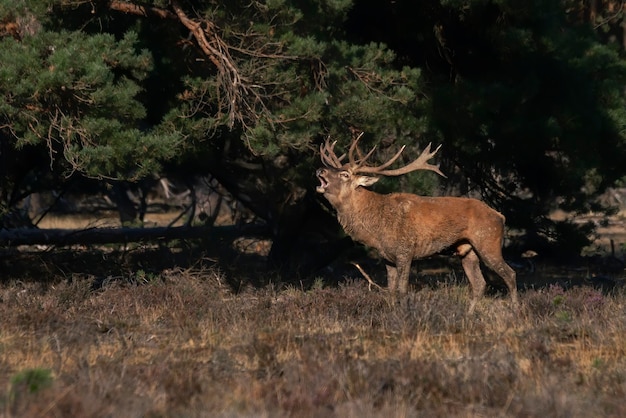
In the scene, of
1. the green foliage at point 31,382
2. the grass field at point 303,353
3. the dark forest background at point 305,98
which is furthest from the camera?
the dark forest background at point 305,98

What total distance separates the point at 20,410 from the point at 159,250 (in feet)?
39.0

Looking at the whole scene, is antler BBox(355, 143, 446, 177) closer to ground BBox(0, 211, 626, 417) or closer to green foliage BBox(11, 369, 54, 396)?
ground BBox(0, 211, 626, 417)

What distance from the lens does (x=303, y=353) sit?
8.52 m

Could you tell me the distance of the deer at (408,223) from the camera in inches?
520

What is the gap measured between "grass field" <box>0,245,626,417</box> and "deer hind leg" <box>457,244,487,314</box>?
0.75 feet

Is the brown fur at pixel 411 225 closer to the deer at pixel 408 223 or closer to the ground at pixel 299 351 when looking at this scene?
the deer at pixel 408 223

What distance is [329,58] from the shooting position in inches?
541

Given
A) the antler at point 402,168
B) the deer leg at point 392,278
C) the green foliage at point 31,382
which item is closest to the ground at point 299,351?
the green foliage at point 31,382

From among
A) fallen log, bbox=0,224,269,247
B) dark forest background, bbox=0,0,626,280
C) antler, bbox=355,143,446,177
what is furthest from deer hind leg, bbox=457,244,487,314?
fallen log, bbox=0,224,269,247

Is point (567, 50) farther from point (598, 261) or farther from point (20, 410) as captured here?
point (20, 410)

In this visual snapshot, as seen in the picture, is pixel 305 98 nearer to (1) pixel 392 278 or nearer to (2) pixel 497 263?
(1) pixel 392 278

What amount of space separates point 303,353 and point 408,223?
503 centimetres

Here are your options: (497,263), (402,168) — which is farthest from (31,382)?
(402,168)

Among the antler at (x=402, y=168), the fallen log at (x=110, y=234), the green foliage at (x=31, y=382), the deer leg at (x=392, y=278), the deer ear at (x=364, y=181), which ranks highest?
the antler at (x=402, y=168)
